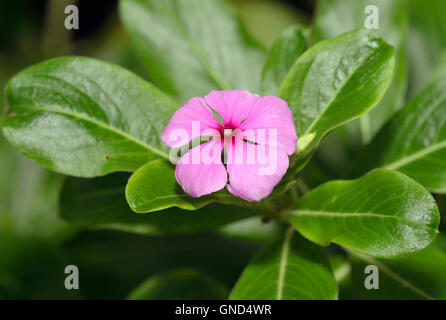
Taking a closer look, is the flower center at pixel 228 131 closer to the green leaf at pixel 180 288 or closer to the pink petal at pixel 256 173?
the pink petal at pixel 256 173

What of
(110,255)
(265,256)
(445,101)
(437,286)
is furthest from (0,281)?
(445,101)

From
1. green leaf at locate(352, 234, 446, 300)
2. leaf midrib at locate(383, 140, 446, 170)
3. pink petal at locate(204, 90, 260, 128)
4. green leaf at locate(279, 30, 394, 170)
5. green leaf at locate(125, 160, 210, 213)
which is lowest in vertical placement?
green leaf at locate(352, 234, 446, 300)

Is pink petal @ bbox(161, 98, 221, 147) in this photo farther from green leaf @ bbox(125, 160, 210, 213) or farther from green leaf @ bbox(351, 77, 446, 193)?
green leaf @ bbox(351, 77, 446, 193)

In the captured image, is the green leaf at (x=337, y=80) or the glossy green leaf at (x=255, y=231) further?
the glossy green leaf at (x=255, y=231)

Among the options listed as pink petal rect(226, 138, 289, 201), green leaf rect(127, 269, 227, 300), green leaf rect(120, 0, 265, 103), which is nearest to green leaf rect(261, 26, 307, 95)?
green leaf rect(120, 0, 265, 103)

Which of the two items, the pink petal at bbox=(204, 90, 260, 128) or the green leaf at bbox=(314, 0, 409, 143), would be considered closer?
the pink petal at bbox=(204, 90, 260, 128)

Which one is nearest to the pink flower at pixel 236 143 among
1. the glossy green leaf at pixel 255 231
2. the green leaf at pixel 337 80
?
the green leaf at pixel 337 80

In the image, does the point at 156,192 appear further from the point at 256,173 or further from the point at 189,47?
the point at 189,47
